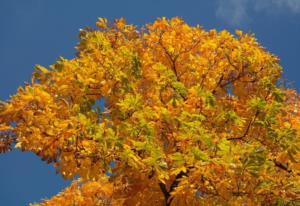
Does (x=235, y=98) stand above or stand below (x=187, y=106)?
above

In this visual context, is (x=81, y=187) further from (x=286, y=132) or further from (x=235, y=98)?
(x=286, y=132)

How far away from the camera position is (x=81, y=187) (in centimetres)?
2214

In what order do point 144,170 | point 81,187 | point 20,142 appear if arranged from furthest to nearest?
point 81,187 → point 20,142 → point 144,170

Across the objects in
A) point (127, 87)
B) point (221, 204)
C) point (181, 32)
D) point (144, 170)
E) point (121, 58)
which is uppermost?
point (181, 32)

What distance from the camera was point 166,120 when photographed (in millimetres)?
12172

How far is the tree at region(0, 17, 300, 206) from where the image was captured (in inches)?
424

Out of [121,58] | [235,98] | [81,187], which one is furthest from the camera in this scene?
[81,187]

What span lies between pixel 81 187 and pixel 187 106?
35.8 ft

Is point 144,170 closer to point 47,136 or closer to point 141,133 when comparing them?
point 141,133

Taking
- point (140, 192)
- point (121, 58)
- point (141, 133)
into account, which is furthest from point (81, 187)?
point (141, 133)

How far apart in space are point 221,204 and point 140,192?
10.9 ft

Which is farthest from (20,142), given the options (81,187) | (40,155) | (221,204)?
(81,187)

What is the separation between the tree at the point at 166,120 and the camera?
10.8 meters

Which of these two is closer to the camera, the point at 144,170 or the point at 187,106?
the point at 144,170
